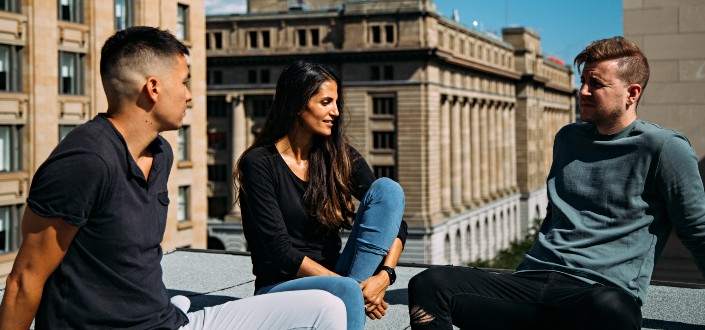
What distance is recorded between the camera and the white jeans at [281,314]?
3803 mm

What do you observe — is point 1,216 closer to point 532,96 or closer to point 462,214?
point 462,214

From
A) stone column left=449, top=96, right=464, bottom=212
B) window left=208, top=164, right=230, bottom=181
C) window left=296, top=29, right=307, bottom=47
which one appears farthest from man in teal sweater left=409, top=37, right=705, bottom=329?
stone column left=449, top=96, right=464, bottom=212

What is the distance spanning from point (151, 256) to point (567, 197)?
2.22 meters

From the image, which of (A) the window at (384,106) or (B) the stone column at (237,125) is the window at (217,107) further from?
(A) the window at (384,106)

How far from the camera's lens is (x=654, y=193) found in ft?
14.5

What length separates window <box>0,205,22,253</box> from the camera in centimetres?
2859

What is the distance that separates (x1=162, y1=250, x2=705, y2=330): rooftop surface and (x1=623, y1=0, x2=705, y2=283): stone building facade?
12.9ft

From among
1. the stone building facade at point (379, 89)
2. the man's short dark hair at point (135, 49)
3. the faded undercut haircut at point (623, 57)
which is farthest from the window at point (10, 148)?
the stone building facade at point (379, 89)

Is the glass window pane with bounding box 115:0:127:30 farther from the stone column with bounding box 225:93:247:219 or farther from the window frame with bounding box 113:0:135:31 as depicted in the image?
the stone column with bounding box 225:93:247:219

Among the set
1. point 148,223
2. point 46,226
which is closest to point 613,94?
point 148,223

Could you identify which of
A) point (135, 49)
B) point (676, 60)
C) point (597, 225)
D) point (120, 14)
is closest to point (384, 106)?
point (120, 14)

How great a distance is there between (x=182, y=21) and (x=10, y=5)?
9.77m

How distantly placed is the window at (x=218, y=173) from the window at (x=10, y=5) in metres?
48.3

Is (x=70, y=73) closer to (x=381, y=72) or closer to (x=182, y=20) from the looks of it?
(x=182, y=20)
